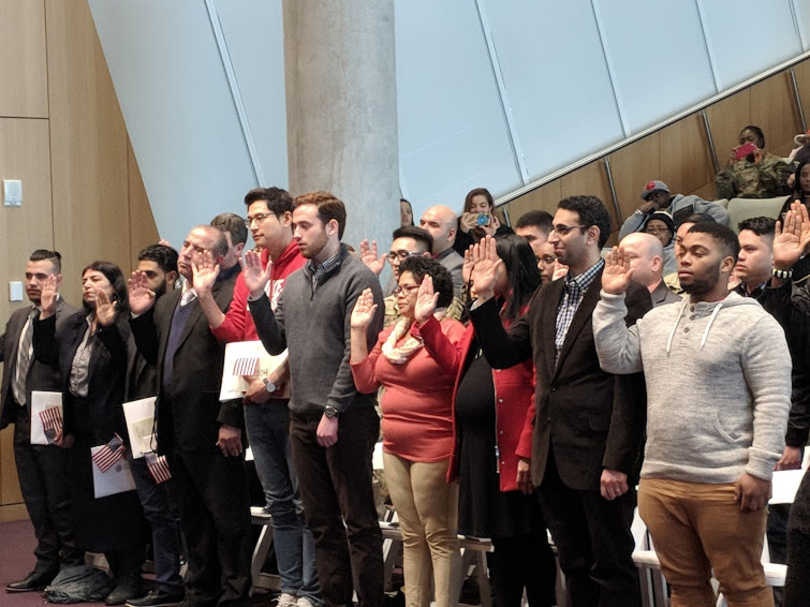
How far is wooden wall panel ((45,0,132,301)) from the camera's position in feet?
25.1

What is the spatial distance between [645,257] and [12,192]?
4.53 m

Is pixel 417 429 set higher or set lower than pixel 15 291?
lower

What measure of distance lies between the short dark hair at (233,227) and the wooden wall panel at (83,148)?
2.86 metres

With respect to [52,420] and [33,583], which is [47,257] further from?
[33,583]

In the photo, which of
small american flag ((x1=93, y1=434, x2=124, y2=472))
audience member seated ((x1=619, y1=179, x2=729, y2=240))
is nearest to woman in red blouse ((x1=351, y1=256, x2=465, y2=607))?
small american flag ((x1=93, y1=434, x2=124, y2=472))

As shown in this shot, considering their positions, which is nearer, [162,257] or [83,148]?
[162,257]

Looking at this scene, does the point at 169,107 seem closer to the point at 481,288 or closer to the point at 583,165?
the point at 583,165

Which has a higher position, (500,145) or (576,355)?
(500,145)

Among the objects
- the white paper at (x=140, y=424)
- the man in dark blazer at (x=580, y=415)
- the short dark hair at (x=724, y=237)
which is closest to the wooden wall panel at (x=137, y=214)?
the white paper at (x=140, y=424)

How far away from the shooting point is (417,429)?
4.29 meters

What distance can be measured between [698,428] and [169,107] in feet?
18.6

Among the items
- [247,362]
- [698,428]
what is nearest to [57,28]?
[247,362]

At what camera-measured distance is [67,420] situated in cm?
563

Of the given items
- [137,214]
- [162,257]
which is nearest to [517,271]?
[162,257]
